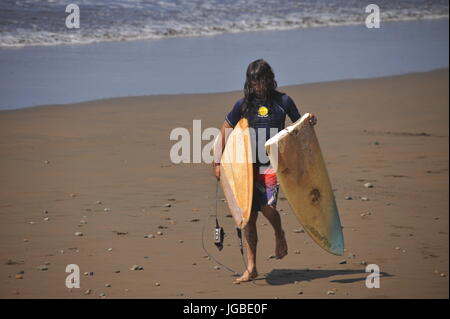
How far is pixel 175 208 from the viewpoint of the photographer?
7754mm

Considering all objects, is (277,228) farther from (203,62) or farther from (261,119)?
(203,62)

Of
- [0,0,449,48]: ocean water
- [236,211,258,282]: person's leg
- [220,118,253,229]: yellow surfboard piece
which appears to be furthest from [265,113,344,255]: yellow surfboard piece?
[0,0,449,48]: ocean water

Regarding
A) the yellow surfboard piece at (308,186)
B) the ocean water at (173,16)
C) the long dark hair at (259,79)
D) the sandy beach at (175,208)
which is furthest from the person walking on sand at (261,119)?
the ocean water at (173,16)

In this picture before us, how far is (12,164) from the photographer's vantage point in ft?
28.8

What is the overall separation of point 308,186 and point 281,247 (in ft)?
1.60

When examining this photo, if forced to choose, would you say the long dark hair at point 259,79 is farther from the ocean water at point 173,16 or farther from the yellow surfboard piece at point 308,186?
the ocean water at point 173,16

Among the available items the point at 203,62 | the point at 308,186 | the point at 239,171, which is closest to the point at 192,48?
the point at 203,62

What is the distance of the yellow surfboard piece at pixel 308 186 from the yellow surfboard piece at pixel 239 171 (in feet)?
0.68

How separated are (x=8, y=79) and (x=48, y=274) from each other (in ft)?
20.2

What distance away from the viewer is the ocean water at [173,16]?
1619 cm

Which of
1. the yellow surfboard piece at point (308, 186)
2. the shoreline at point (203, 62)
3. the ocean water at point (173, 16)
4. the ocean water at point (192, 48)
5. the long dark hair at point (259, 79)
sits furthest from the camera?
the ocean water at point (173, 16)

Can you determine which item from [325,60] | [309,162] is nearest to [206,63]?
[325,60]

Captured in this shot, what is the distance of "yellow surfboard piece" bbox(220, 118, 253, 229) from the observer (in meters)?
6.06

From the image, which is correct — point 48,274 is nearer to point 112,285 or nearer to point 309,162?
point 112,285
